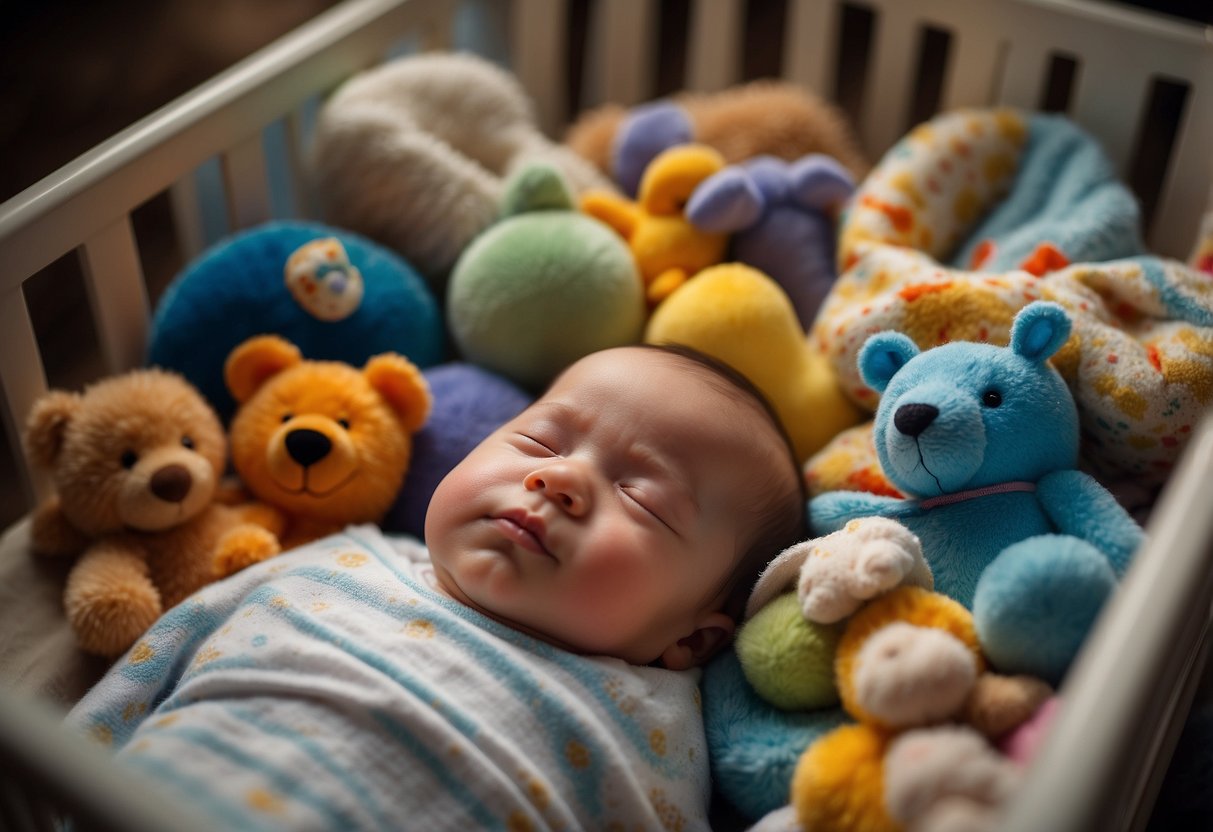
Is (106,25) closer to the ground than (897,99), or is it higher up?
closer to the ground

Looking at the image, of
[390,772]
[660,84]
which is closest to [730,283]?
[390,772]

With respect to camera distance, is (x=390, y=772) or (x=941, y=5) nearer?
(x=390, y=772)

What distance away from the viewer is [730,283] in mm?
1233

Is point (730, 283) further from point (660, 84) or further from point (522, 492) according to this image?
point (660, 84)

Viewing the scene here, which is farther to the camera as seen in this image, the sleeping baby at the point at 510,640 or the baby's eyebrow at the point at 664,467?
the baby's eyebrow at the point at 664,467

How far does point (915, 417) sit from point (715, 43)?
910 mm

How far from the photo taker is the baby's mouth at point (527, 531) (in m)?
0.94

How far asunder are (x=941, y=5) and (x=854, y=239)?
1.29 ft

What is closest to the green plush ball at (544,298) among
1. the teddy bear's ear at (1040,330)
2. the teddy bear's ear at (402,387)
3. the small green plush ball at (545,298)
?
the small green plush ball at (545,298)

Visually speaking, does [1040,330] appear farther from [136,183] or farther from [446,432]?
[136,183]

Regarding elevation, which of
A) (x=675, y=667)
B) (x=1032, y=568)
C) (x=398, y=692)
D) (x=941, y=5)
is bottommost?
(x=675, y=667)

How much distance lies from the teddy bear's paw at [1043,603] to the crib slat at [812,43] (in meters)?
0.98

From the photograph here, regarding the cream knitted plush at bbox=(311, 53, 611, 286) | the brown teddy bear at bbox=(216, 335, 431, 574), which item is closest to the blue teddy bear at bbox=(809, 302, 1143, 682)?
the brown teddy bear at bbox=(216, 335, 431, 574)

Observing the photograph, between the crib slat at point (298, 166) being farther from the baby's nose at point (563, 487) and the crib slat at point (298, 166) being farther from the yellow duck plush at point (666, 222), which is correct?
the baby's nose at point (563, 487)
